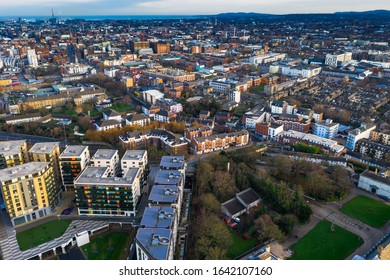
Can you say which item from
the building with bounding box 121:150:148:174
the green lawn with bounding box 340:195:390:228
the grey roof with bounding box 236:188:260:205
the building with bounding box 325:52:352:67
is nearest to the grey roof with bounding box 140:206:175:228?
the grey roof with bounding box 236:188:260:205

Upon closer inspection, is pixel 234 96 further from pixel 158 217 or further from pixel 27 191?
pixel 27 191

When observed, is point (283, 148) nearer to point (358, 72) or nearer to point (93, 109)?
point (93, 109)

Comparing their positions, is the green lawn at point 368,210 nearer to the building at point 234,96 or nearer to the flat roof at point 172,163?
the flat roof at point 172,163

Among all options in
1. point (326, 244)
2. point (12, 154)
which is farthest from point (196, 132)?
point (326, 244)

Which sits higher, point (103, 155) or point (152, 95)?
point (103, 155)

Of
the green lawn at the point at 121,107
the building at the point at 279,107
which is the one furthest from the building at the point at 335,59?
the green lawn at the point at 121,107

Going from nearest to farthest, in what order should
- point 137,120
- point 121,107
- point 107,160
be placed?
1. point 107,160
2. point 137,120
3. point 121,107

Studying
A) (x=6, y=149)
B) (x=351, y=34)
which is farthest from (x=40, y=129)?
(x=351, y=34)
